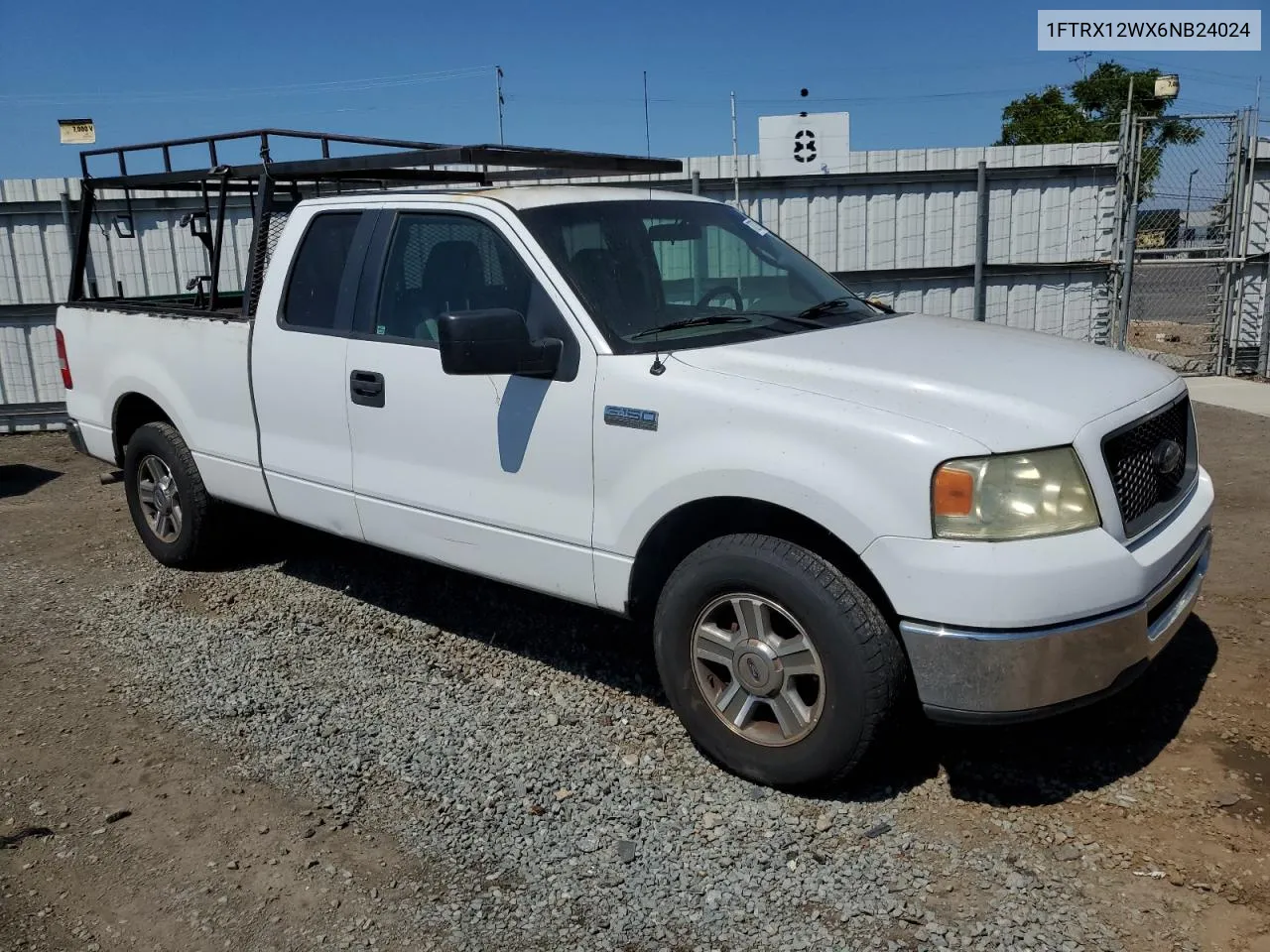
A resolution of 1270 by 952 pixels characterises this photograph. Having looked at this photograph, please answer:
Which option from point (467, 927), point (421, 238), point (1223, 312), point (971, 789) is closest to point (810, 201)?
point (1223, 312)

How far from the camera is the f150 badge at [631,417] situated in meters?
3.63

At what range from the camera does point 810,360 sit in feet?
11.8

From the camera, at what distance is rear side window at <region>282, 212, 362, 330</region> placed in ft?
15.7

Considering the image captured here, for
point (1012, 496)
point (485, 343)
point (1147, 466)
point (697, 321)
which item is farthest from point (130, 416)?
point (1147, 466)

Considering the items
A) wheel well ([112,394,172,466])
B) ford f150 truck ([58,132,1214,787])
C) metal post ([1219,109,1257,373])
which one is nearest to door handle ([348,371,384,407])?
ford f150 truck ([58,132,1214,787])

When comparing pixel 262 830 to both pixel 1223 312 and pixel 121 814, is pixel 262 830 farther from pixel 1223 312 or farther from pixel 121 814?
pixel 1223 312

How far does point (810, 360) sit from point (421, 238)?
1858 millimetres

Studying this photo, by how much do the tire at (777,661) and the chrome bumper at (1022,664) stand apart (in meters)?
0.13

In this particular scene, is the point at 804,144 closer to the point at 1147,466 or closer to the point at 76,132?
the point at 76,132

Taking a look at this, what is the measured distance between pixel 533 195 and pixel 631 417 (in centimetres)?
125

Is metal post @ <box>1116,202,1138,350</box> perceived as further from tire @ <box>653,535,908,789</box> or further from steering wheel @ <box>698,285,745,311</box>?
tire @ <box>653,535,908,789</box>

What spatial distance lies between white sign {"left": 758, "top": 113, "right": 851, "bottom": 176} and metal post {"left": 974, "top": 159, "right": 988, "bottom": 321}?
146cm

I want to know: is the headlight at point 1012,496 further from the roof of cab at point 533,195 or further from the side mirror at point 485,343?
the roof of cab at point 533,195

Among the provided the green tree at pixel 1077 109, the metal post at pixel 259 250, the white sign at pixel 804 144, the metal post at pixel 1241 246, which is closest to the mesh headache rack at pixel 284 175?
the metal post at pixel 259 250
